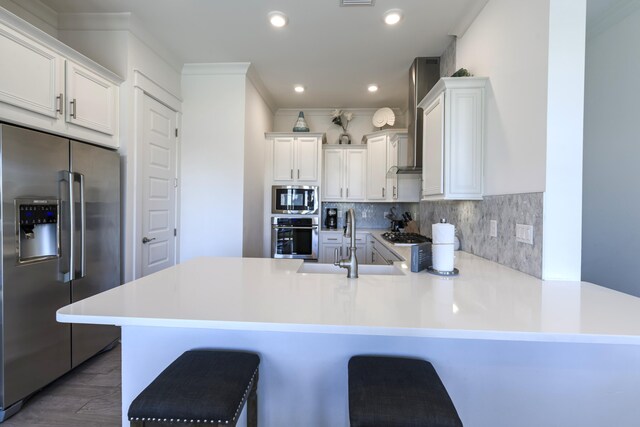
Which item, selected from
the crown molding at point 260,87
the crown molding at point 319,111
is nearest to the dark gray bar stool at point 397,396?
the crown molding at point 260,87

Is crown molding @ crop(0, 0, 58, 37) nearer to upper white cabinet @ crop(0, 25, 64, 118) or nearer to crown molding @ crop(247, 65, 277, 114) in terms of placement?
upper white cabinet @ crop(0, 25, 64, 118)

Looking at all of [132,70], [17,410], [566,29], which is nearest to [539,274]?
[566,29]

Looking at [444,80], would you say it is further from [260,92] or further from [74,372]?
[74,372]


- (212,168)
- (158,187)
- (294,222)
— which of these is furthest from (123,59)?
(294,222)

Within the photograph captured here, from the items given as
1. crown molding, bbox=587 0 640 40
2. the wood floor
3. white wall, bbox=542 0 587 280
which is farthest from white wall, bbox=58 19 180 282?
crown molding, bbox=587 0 640 40

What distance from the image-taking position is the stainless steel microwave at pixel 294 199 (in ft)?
13.8

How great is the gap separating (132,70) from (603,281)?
441cm

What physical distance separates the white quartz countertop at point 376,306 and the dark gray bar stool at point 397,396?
0.71 feet

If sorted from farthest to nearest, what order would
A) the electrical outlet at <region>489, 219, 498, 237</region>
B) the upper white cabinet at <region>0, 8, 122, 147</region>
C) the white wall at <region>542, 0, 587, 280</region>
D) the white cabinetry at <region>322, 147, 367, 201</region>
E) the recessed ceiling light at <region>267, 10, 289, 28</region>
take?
the white cabinetry at <region>322, 147, 367, 201</region> → the recessed ceiling light at <region>267, 10, 289, 28</region> → the electrical outlet at <region>489, 219, 498, 237</region> → the upper white cabinet at <region>0, 8, 122, 147</region> → the white wall at <region>542, 0, 587, 280</region>

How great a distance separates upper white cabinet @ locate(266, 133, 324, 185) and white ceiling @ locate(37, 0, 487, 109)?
80 cm

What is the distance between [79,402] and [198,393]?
1.55m

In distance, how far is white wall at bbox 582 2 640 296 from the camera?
2270 mm

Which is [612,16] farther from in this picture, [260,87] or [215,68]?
[215,68]

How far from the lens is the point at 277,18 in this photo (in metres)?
2.39
